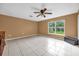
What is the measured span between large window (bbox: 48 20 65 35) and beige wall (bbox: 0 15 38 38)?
0.32 m

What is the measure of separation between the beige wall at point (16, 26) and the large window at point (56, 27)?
0.32 meters

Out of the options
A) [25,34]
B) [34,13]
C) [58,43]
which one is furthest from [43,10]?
[58,43]

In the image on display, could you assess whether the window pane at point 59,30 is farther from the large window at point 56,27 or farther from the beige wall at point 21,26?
the beige wall at point 21,26

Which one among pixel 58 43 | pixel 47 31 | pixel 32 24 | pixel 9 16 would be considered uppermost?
pixel 9 16

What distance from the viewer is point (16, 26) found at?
186 centimetres

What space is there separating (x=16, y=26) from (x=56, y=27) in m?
0.84

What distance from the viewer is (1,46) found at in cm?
179

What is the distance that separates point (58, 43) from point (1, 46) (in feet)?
4.50

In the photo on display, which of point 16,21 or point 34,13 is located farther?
point 16,21

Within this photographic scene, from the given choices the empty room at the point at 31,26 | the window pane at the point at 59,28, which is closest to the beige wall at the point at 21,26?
the empty room at the point at 31,26

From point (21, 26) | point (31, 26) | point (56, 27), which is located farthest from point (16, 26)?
point (56, 27)

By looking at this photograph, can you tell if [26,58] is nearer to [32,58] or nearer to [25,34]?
[32,58]

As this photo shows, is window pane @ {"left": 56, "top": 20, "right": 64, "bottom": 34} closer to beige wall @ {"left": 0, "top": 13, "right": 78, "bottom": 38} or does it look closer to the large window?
the large window

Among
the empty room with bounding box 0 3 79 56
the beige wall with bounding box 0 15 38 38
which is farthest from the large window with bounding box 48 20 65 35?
the beige wall with bounding box 0 15 38 38
